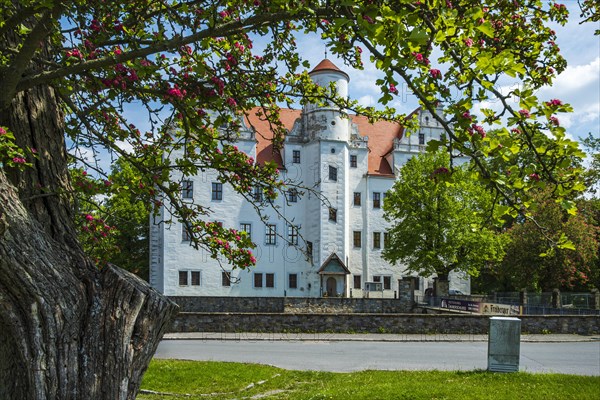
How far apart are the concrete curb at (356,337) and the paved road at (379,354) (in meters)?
0.27

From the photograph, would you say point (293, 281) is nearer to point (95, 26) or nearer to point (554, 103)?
point (95, 26)

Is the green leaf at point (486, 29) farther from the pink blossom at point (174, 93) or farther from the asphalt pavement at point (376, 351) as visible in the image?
the asphalt pavement at point (376, 351)

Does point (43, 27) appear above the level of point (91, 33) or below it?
below

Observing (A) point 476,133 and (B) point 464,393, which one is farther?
(B) point 464,393

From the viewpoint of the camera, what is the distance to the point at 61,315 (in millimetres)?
4176

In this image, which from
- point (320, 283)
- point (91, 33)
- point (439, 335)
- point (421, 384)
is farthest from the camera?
point (320, 283)

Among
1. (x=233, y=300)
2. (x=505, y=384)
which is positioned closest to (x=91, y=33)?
(x=505, y=384)

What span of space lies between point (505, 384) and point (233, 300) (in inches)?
1027

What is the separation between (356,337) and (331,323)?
167cm

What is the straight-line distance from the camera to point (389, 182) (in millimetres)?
48375

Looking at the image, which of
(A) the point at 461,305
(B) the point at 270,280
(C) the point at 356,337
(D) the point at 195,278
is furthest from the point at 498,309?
(D) the point at 195,278

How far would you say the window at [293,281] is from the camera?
147ft

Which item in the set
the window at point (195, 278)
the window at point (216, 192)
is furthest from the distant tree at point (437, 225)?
the window at point (195, 278)

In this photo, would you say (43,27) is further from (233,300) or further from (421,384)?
(233,300)
